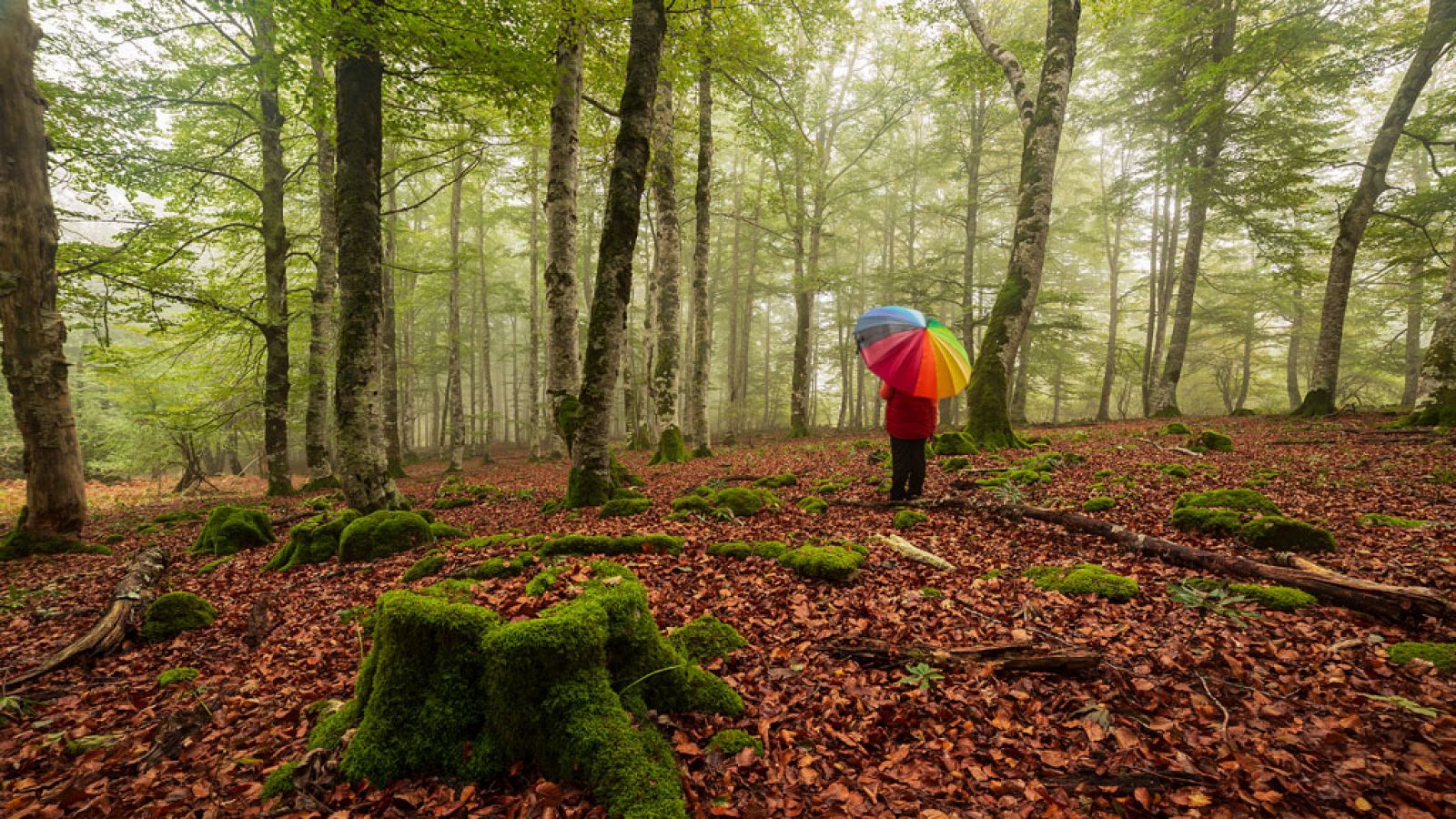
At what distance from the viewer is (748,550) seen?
5.55m

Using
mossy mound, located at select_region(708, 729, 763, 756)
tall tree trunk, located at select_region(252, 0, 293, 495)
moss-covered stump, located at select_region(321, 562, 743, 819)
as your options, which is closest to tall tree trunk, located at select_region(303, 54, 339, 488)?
tall tree trunk, located at select_region(252, 0, 293, 495)

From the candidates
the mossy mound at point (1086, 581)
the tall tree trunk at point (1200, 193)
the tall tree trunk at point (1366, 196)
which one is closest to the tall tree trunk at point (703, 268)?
the mossy mound at point (1086, 581)

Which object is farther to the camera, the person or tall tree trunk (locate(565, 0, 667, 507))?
the person

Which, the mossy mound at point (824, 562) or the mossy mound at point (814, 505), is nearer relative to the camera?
the mossy mound at point (824, 562)

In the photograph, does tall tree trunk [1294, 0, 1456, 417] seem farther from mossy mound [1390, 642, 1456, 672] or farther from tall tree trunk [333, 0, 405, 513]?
tall tree trunk [333, 0, 405, 513]

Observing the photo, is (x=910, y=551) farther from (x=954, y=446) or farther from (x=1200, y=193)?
(x=1200, y=193)

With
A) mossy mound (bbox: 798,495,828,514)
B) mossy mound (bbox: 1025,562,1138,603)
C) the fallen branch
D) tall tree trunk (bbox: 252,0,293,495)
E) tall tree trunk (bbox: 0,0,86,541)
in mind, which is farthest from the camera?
tall tree trunk (bbox: 252,0,293,495)

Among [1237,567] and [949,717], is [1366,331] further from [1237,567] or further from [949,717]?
[949,717]

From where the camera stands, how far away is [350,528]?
639 cm

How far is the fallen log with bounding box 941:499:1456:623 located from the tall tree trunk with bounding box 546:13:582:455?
8039 mm

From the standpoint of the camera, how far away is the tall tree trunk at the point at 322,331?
40.5 feet

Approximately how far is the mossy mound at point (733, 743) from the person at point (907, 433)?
5012 millimetres

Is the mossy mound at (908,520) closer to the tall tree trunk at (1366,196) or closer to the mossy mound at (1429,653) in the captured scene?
the mossy mound at (1429,653)

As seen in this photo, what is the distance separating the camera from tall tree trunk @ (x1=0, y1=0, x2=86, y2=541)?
6.79m
